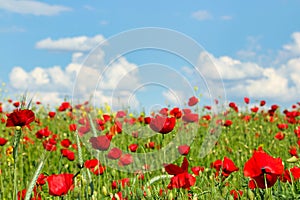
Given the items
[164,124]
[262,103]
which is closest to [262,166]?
[164,124]

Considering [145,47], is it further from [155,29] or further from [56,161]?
[56,161]

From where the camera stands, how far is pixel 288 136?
700 centimetres

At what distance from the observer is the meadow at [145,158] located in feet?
6.85

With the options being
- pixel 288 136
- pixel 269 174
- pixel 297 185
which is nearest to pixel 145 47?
pixel 297 185

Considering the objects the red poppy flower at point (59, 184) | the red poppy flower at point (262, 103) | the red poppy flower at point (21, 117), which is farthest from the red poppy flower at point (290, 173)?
the red poppy flower at point (262, 103)

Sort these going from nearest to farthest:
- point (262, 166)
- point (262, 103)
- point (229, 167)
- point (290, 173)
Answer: point (262, 166) < point (290, 173) < point (229, 167) < point (262, 103)

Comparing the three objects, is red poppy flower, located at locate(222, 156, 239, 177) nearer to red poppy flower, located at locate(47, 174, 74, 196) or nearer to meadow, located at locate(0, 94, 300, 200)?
meadow, located at locate(0, 94, 300, 200)

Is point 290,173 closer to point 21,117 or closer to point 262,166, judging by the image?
point 262,166

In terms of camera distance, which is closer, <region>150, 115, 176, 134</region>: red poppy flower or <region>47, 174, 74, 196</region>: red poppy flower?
<region>47, 174, 74, 196</region>: red poppy flower

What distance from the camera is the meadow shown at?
6.85ft

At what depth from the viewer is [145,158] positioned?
3.08 metres

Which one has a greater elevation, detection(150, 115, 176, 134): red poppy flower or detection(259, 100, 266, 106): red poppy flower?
detection(259, 100, 266, 106): red poppy flower

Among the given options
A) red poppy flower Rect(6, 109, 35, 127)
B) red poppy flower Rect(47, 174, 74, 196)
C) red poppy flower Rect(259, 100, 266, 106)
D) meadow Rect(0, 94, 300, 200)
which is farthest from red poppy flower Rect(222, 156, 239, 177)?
red poppy flower Rect(259, 100, 266, 106)

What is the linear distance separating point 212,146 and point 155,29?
89.9 inches
